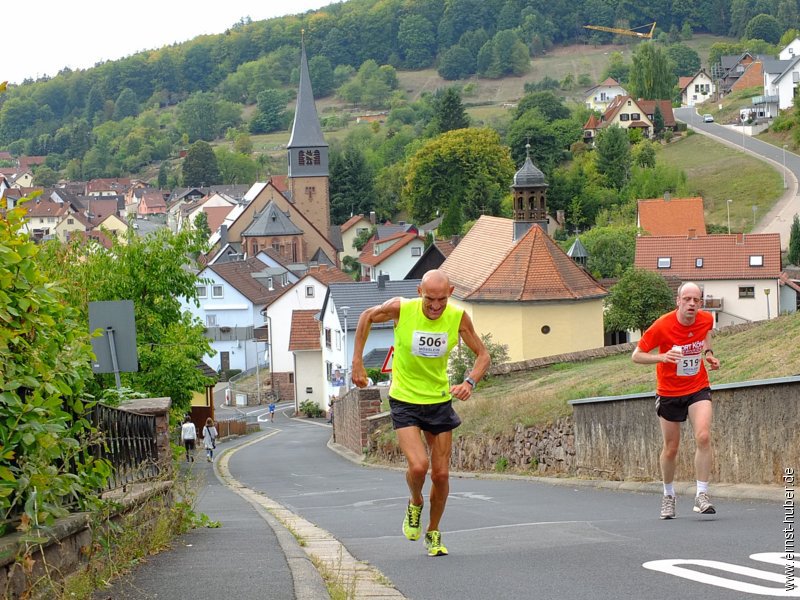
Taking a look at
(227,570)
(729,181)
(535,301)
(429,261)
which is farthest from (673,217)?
(227,570)

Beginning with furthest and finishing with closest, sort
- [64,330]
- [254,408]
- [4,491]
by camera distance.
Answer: [254,408]
[64,330]
[4,491]

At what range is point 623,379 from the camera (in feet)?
70.6

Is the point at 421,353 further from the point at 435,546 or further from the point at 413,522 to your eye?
the point at 435,546

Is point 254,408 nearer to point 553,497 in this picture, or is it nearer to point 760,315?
point 760,315

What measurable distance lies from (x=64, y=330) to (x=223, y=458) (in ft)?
100

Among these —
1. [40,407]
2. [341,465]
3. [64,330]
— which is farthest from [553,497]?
[341,465]

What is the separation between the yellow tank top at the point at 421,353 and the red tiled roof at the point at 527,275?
41917mm

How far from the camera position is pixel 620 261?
80.1 metres

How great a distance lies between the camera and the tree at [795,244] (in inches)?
3167

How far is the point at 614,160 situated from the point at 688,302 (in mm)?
102744

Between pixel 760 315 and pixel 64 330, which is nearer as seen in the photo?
pixel 64 330

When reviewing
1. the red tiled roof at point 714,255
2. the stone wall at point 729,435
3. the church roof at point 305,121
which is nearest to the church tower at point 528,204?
the red tiled roof at point 714,255

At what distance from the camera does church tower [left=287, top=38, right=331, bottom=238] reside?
430ft

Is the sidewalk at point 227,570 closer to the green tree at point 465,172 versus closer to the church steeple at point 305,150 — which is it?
the green tree at point 465,172
